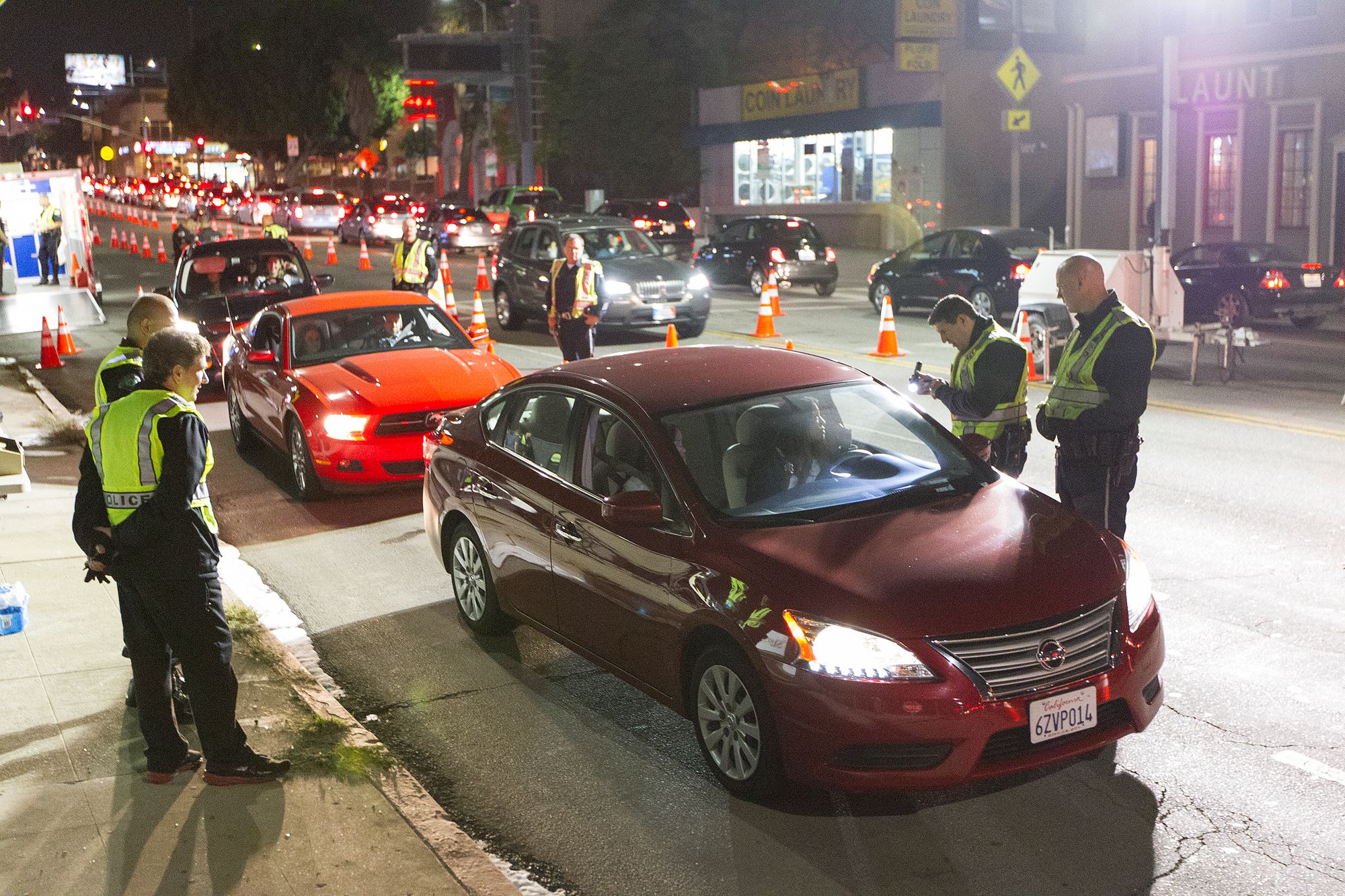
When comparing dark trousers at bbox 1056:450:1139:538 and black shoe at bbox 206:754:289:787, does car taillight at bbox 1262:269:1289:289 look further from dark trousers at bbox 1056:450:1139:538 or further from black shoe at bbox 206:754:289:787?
black shoe at bbox 206:754:289:787

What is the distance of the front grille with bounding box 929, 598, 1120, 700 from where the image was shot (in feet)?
16.2

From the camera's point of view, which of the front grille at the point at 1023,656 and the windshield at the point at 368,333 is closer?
the front grille at the point at 1023,656

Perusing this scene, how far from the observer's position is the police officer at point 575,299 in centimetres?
1463

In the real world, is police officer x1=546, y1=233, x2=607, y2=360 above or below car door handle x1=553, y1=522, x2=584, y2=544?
above

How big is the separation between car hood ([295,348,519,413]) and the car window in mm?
3496

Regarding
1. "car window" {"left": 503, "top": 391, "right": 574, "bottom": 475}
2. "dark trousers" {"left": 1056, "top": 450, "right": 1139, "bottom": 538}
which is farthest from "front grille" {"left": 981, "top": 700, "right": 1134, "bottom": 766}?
"car window" {"left": 503, "top": 391, "right": 574, "bottom": 475}

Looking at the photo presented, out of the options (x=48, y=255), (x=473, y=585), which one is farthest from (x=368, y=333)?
(x=48, y=255)

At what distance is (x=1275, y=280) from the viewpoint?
20.8 meters

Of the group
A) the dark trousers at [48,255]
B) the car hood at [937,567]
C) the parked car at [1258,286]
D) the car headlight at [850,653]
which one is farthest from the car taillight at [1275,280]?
the dark trousers at [48,255]

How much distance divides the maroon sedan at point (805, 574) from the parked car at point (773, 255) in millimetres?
20126

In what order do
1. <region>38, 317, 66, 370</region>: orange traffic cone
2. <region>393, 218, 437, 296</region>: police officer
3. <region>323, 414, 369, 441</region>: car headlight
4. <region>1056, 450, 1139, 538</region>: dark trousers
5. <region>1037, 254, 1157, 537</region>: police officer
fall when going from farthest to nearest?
<region>38, 317, 66, 370</region>: orange traffic cone < <region>393, 218, 437, 296</region>: police officer < <region>323, 414, 369, 441</region>: car headlight < <region>1056, 450, 1139, 538</region>: dark trousers < <region>1037, 254, 1157, 537</region>: police officer

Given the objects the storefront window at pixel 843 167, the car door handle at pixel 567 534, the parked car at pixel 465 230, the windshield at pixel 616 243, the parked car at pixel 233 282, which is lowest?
the car door handle at pixel 567 534

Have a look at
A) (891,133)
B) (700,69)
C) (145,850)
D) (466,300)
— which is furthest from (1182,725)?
(700,69)

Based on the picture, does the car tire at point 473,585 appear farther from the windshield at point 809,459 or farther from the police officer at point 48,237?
the police officer at point 48,237
